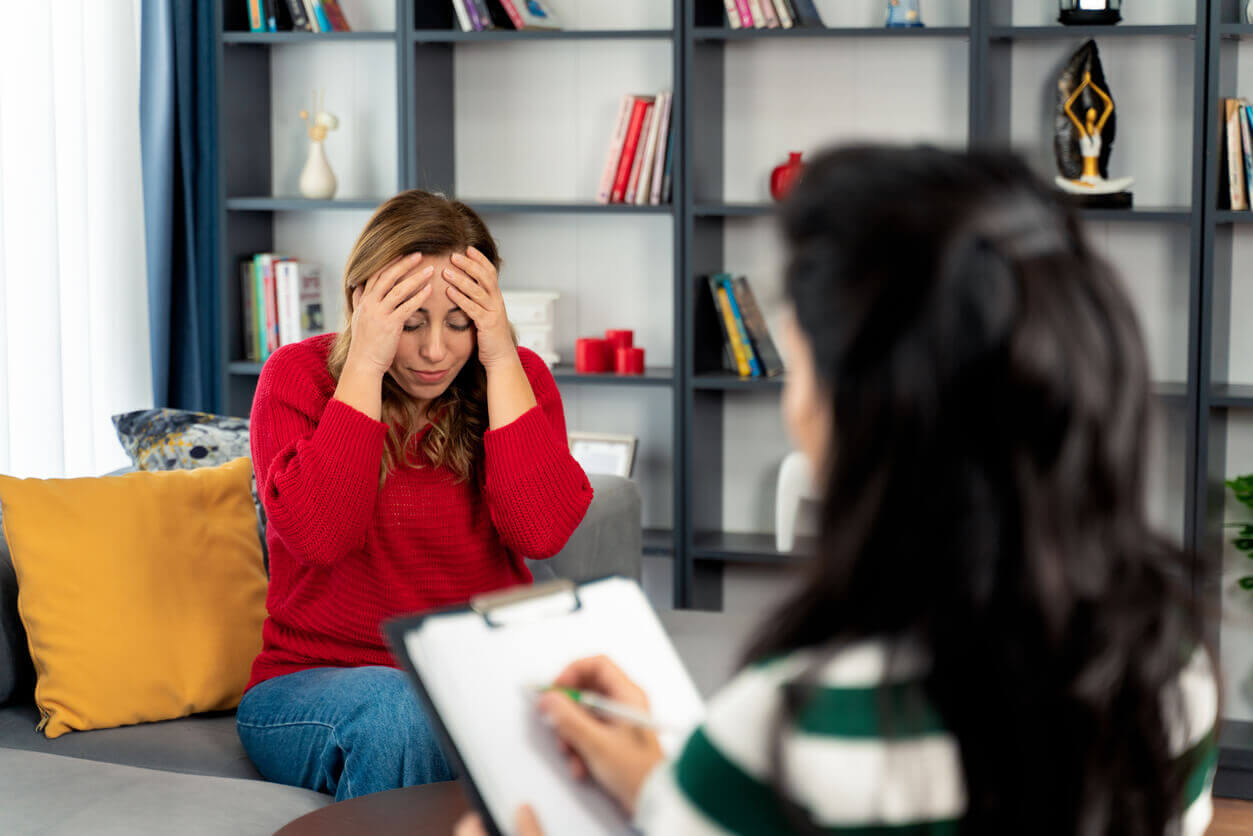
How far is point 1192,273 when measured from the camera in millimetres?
2680

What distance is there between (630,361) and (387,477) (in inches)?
52.2

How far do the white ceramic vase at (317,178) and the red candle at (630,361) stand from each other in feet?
2.72

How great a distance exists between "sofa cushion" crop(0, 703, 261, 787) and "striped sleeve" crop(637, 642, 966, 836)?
1.28 metres

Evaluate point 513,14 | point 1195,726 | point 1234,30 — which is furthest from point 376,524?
point 1234,30

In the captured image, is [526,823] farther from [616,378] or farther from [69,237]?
[69,237]

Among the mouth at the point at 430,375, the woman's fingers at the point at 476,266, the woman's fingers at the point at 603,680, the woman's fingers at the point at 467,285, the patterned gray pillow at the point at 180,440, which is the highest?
the woman's fingers at the point at 476,266

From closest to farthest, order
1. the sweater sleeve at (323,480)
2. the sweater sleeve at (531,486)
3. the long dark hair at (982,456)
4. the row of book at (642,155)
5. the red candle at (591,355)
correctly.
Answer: the long dark hair at (982,456) < the sweater sleeve at (323,480) < the sweater sleeve at (531,486) < the row of book at (642,155) < the red candle at (591,355)

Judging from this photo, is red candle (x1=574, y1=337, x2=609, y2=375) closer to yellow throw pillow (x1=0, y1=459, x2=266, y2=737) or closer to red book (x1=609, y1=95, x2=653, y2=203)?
red book (x1=609, y1=95, x2=653, y2=203)

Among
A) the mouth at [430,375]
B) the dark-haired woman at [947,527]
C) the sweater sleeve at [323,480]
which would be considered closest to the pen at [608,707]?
the dark-haired woman at [947,527]

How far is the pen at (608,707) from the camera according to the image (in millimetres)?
822

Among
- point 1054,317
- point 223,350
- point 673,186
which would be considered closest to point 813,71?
point 673,186

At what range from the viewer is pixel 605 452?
309cm

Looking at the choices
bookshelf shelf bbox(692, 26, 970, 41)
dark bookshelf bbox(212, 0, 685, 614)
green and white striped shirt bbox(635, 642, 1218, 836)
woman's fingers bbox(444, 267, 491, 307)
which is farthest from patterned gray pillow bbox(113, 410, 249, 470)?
green and white striped shirt bbox(635, 642, 1218, 836)

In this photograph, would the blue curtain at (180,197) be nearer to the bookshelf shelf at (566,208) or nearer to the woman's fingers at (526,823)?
the bookshelf shelf at (566,208)
